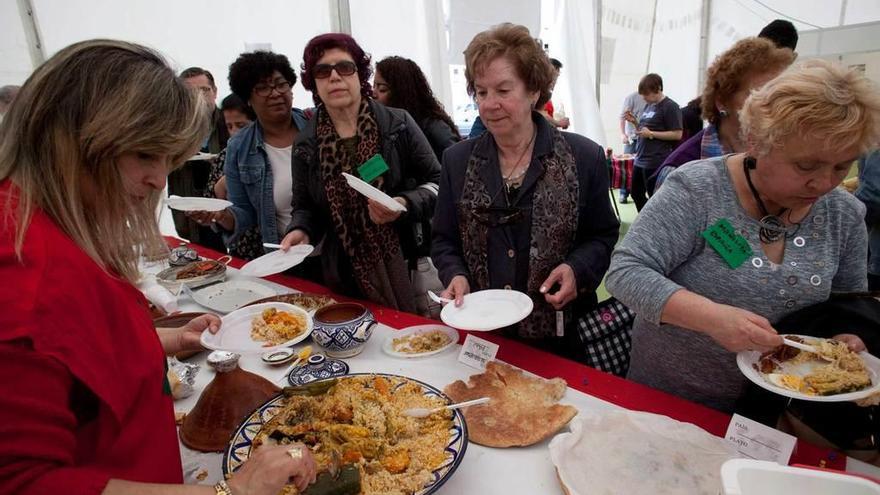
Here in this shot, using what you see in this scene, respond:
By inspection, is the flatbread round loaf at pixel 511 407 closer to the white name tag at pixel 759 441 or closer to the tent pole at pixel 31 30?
the white name tag at pixel 759 441

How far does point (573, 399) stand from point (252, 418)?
2.65 feet

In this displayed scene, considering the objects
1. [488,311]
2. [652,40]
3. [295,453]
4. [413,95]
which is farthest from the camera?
[652,40]

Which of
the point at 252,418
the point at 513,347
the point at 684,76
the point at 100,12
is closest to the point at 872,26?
the point at 684,76

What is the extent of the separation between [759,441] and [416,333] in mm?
994

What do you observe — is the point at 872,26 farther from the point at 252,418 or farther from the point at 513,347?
the point at 252,418

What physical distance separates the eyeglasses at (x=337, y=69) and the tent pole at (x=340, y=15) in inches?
142

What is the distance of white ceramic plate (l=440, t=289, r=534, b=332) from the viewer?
4.33ft

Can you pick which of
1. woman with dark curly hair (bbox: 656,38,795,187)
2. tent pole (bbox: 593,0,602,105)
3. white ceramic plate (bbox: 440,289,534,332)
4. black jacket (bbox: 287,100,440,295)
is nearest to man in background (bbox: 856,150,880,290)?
woman with dark curly hair (bbox: 656,38,795,187)

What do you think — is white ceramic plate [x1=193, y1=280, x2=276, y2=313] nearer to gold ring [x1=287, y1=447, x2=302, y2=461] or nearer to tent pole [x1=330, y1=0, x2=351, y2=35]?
gold ring [x1=287, y1=447, x2=302, y2=461]

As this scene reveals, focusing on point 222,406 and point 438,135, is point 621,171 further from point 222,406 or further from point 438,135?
point 222,406

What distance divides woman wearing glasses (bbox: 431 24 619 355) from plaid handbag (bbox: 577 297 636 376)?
9 centimetres

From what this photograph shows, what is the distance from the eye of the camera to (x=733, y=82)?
1977mm

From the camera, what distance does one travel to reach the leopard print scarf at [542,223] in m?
1.65

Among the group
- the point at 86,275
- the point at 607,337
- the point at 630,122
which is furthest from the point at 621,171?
the point at 86,275
